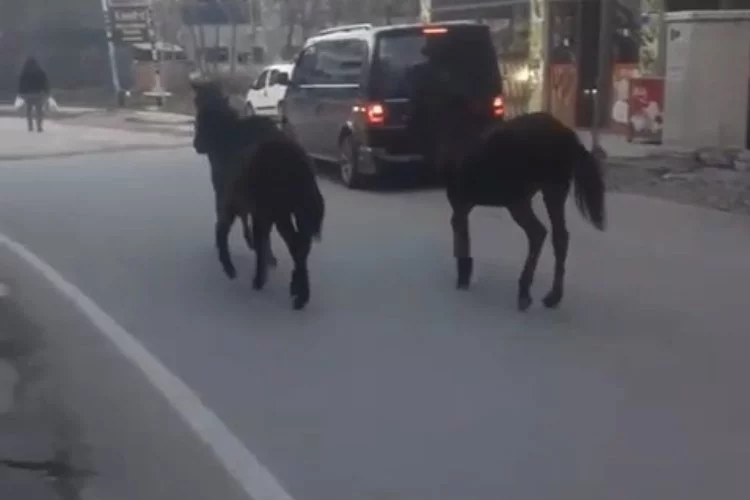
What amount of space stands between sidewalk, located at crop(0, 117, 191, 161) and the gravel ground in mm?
11945

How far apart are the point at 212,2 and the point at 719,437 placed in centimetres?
4835

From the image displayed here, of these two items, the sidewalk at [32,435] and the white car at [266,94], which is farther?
the white car at [266,94]

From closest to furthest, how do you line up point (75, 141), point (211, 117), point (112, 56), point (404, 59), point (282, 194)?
point (282, 194)
point (211, 117)
point (404, 59)
point (75, 141)
point (112, 56)

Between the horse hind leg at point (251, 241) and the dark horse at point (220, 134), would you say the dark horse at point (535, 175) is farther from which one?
the horse hind leg at point (251, 241)

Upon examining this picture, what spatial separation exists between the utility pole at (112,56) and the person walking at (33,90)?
13.9m

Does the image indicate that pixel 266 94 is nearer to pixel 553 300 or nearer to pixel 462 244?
pixel 462 244

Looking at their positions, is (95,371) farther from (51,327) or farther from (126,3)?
(126,3)

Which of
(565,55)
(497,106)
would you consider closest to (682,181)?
(497,106)

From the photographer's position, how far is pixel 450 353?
920 cm

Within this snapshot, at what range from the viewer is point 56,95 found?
Answer: 190ft

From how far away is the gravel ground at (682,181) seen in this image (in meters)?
17.6

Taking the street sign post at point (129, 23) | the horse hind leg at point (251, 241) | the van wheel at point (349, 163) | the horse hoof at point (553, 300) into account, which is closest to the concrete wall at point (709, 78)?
the van wheel at point (349, 163)

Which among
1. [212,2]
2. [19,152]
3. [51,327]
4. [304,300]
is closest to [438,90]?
[304,300]

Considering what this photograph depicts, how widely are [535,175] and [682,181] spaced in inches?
376
